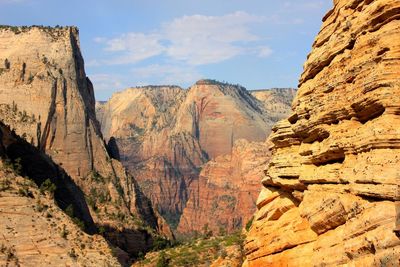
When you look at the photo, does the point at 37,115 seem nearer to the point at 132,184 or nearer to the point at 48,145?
the point at 48,145

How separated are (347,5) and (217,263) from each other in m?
49.7

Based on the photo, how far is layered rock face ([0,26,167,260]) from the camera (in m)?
132

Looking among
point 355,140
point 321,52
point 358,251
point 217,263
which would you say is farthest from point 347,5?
point 217,263

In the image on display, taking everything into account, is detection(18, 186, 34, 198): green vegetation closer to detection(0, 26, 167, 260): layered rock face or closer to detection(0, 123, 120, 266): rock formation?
detection(0, 123, 120, 266): rock formation

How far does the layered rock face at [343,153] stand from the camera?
23859 mm

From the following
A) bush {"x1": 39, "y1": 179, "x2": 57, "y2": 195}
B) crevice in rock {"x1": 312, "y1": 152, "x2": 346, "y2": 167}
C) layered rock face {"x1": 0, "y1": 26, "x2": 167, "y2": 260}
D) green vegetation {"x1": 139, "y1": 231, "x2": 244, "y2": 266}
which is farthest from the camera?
layered rock face {"x1": 0, "y1": 26, "x2": 167, "y2": 260}

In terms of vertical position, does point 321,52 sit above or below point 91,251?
above

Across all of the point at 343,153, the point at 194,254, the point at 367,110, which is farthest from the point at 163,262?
the point at 367,110

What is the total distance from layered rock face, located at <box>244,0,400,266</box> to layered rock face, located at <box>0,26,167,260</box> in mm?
92930

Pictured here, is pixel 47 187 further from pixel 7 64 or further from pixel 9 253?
pixel 7 64

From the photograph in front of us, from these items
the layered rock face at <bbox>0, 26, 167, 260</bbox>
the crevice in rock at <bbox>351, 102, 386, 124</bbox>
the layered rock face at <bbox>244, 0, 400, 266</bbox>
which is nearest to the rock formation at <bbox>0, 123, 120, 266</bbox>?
the layered rock face at <bbox>0, 26, 167, 260</bbox>

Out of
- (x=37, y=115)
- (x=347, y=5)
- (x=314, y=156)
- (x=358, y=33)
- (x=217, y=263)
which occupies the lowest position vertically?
(x=217, y=263)

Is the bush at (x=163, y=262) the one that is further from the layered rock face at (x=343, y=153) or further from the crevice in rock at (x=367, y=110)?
the crevice in rock at (x=367, y=110)

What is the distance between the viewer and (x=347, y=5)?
30547 mm
